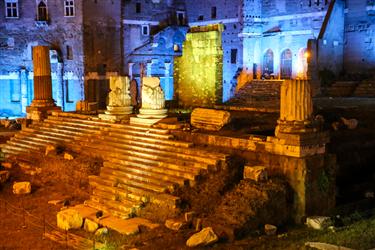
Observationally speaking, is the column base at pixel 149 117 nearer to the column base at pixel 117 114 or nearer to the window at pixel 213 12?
the column base at pixel 117 114

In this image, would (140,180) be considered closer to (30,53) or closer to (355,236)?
(355,236)

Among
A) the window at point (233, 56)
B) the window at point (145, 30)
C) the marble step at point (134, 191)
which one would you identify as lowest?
the marble step at point (134, 191)

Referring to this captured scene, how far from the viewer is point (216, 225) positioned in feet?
30.2

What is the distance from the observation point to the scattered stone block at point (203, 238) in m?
8.62

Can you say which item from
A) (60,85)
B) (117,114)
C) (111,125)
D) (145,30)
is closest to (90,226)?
(111,125)

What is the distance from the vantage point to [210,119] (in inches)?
528

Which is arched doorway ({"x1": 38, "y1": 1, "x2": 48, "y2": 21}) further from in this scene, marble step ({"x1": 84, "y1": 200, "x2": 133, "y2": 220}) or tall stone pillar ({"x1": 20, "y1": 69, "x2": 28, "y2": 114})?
marble step ({"x1": 84, "y1": 200, "x2": 133, "y2": 220})

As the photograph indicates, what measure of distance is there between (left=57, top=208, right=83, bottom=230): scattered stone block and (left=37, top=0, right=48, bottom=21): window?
27.8 meters

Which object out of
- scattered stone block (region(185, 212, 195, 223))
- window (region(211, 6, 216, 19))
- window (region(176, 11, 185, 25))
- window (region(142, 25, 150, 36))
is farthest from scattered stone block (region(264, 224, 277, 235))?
window (region(176, 11, 185, 25))

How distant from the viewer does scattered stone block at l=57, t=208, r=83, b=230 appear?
33.6 feet

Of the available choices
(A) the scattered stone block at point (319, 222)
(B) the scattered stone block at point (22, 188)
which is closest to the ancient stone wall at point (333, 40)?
(A) the scattered stone block at point (319, 222)

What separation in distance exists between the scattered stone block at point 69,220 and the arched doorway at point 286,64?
26251mm

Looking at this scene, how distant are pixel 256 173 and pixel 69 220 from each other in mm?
4125

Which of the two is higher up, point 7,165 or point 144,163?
point 144,163
